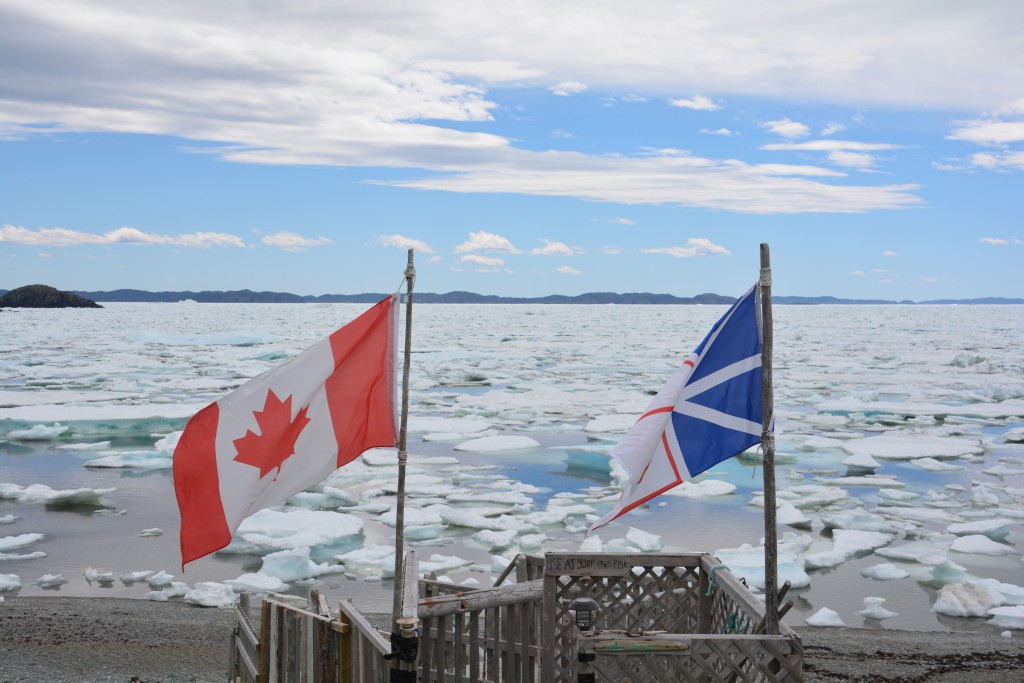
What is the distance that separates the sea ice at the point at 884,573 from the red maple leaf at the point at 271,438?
8.91 metres

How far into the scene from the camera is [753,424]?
559 cm

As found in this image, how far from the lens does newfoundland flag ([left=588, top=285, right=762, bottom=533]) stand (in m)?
5.60

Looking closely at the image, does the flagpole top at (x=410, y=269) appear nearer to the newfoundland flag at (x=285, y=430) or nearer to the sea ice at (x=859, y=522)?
the newfoundland flag at (x=285, y=430)

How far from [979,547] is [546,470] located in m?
8.59

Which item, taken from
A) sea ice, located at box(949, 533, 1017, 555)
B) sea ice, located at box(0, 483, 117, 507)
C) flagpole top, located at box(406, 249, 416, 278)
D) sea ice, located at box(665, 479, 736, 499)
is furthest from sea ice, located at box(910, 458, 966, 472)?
flagpole top, located at box(406, 249, 416, 278)

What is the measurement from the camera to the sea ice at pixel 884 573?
12.4 meters

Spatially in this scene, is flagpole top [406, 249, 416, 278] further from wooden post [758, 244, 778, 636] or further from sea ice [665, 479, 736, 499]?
sea ice [665, 479, 736, 499]

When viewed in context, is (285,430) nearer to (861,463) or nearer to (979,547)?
(979,547)

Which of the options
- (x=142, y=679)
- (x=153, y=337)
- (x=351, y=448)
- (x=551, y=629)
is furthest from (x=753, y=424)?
(x=153, y=337)

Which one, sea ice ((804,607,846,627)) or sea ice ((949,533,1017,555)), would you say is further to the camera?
sea ice ((949,533,1017,555))

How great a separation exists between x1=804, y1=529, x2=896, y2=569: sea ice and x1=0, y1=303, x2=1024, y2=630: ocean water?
8cm

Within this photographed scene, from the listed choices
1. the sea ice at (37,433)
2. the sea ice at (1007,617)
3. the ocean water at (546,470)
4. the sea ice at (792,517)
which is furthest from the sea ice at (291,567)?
the sea ice at (37,433)

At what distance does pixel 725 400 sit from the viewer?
5.66 meters

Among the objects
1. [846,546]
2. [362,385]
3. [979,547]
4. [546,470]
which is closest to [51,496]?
[546,470]
